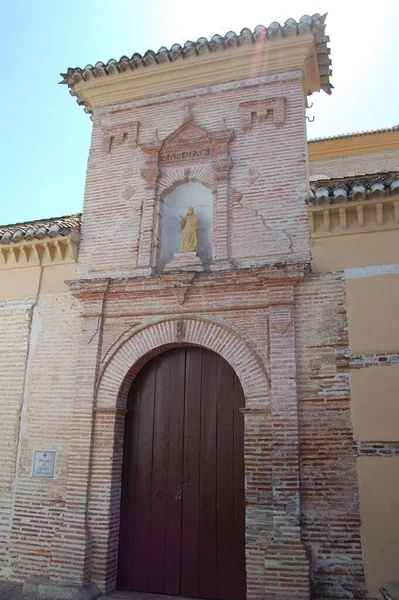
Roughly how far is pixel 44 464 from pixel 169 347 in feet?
7.01

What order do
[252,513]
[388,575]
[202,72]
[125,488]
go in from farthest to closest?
1. [202,72]
2. [125,488]
3. [252,513]
4. [388,575]

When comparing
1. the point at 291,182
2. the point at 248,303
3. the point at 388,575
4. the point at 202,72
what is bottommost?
the point at 388,575

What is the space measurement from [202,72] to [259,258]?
3.00m

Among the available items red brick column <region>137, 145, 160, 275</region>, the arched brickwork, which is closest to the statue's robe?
red brick column <region>137, 145, 160, 275</region>

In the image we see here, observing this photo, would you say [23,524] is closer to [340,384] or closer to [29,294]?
[29,294]

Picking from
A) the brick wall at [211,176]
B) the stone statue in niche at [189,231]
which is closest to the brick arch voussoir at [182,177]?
the brick wall at [211,176]

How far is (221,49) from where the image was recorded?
705 centimetres

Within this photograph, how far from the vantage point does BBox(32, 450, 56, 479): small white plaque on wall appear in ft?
20.9

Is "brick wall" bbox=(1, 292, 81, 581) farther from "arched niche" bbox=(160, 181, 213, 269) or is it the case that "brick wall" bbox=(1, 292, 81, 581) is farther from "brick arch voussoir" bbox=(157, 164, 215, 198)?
"brick arch voussoir" bbox=(157, 164, 215, 198)

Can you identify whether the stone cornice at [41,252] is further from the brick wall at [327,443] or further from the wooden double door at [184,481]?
the brick wall at [327,443]

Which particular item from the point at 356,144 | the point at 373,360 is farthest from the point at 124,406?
→ the point at 356,144

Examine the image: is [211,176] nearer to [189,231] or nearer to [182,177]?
[182,177]

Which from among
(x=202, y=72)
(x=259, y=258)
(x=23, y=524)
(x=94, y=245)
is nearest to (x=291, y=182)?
(x=259, y=258)

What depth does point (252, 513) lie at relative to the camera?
539cm
